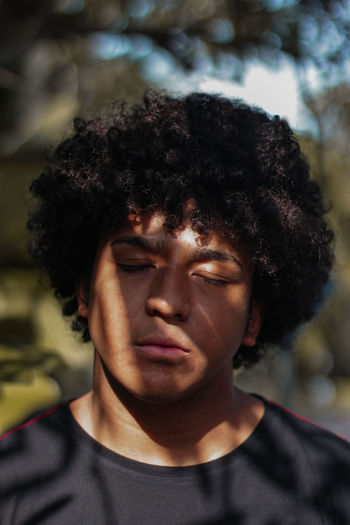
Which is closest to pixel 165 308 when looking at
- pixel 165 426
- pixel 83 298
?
pixel 165 426

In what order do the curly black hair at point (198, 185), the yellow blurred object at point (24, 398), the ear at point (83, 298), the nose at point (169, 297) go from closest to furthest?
the nose at point (169, 297)
the curly black hair at point (198, 185)
the ear at point (83, 298)
the yellow blurred object at point (24, 398)

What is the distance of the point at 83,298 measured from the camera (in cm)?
230

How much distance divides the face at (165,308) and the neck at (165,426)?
0.06 meters

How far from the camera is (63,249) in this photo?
238 centimetres

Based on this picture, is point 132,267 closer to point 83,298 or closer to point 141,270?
point 141,270

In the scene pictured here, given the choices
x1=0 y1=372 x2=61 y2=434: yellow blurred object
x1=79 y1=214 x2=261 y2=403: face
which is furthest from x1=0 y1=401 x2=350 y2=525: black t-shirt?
x1=0 y1=372 x2=61 y2=434: yellow blurred object

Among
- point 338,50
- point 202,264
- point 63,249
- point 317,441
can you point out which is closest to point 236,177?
point 202,264

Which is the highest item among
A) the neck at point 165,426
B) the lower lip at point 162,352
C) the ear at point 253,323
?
the lower lip at point 162,352

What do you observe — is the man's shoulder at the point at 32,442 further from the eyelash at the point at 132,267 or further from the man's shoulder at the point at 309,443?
the man's shoulder at the point at 309,443

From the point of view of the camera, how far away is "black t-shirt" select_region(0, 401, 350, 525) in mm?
1887

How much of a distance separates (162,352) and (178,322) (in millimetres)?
106

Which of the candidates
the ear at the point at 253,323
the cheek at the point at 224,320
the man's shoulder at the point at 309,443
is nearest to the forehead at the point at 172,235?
the cheek at the point at 224,320

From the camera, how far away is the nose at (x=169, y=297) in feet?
6.03

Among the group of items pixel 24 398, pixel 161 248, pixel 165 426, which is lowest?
pixel 24 398
